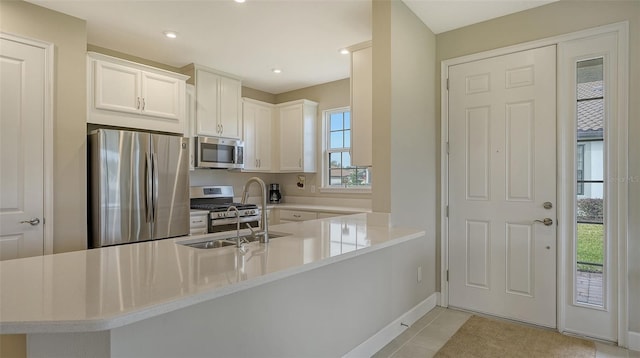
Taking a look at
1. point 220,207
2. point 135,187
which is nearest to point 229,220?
point 220,207

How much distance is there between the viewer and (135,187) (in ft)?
10.4

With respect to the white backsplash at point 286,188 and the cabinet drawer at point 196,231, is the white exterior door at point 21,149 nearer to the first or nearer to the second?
the cabinet drawer at point 196,231

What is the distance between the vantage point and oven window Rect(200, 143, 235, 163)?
4111 mm

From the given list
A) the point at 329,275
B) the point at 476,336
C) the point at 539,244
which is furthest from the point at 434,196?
the point at 329,275

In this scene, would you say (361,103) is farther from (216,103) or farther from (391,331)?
(216,103)

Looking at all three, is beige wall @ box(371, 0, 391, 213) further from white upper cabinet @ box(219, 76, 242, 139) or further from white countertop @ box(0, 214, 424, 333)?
white upper cabinet @ box(219, 76, 242, 139)

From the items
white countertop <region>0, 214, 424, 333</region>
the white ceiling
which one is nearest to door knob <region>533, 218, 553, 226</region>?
white countertop <region>0, 214, 424, 333</region>

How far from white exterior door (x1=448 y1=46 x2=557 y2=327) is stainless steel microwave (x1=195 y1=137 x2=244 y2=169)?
2642 millimetres

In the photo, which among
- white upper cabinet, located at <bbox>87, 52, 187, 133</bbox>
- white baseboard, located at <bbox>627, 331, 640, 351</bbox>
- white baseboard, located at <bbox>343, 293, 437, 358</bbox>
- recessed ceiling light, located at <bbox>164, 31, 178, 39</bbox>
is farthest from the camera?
recessed ceiling light, located at <bbox>164, 31, 178, 39</bbox>

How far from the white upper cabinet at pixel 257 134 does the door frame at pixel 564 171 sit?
8.59 ft

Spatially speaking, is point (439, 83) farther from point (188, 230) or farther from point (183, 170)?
point (188, 230)

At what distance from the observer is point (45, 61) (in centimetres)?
277

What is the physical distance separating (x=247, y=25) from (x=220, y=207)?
207 centimetres

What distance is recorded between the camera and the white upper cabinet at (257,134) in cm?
476
